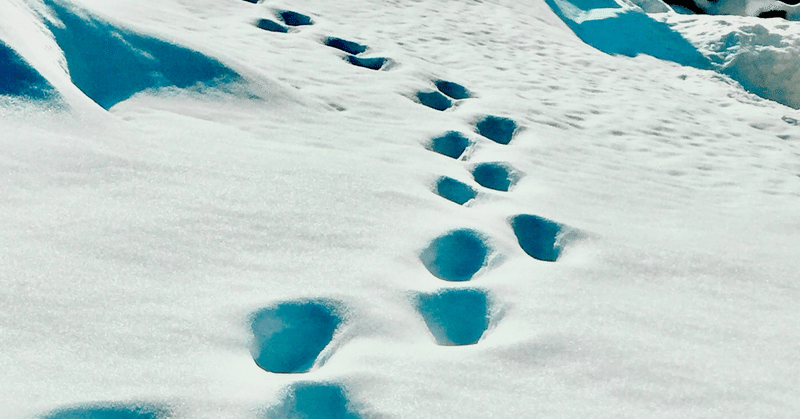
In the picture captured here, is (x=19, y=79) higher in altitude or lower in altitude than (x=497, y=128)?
higher

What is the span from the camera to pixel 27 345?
109cm

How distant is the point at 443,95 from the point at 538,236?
154 cm

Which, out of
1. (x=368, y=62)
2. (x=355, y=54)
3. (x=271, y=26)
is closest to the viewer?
(x=368, y=62)

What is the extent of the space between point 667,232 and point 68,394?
5.71 ft

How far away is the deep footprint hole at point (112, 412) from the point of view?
977 millimetres

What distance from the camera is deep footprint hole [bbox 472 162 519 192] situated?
233 centimetres

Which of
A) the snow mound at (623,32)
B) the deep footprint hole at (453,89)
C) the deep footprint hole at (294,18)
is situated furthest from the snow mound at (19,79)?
the snow mound at (623,32)

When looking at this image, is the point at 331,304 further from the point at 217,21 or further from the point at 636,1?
the point at 636,1

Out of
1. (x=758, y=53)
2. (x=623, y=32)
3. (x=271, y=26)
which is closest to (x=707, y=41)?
(x=758, y=53)

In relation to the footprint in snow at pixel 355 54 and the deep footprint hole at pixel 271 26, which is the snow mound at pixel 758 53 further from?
the deep footprint hole at pixel 271 26

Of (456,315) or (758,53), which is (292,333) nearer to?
(456,315)

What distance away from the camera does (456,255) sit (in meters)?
1.73

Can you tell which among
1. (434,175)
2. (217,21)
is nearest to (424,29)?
(217,21)

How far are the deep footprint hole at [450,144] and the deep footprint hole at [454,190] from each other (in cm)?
41
